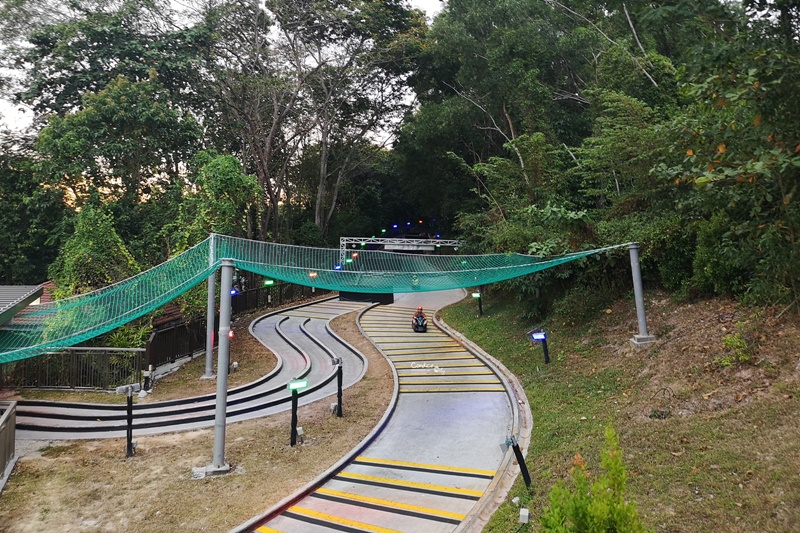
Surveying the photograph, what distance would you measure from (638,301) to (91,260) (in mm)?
14323

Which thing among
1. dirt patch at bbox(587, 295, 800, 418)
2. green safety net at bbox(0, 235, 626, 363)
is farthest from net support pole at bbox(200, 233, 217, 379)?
dirt patch at bbox(587, 295, 800, 418)

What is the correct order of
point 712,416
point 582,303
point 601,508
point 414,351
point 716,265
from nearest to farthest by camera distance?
point 601,508 < point 712,416 < point 716,265 < point 582,303 < point 414,351

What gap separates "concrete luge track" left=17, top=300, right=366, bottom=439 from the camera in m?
9.05

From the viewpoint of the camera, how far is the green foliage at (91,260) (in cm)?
1206

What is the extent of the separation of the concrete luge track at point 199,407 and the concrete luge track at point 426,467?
8.35 ft

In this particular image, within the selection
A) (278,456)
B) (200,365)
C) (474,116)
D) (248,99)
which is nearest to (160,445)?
(278,456)

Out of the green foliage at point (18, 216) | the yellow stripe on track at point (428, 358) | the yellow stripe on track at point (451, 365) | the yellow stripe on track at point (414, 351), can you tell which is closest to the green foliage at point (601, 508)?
the yellow stripe on track at point (451, 365)

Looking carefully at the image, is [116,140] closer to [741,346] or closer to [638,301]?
[638,301]

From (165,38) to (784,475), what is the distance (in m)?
23.5

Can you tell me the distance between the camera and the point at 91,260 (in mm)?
12250

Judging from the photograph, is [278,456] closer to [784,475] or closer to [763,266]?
[784,475]

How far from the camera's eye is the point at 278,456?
7.52 metres

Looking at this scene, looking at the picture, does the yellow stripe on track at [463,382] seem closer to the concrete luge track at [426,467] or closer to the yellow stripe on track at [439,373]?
the concrete luge track at [426,467]

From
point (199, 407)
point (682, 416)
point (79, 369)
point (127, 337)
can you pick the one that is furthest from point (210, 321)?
point (682, 416)
